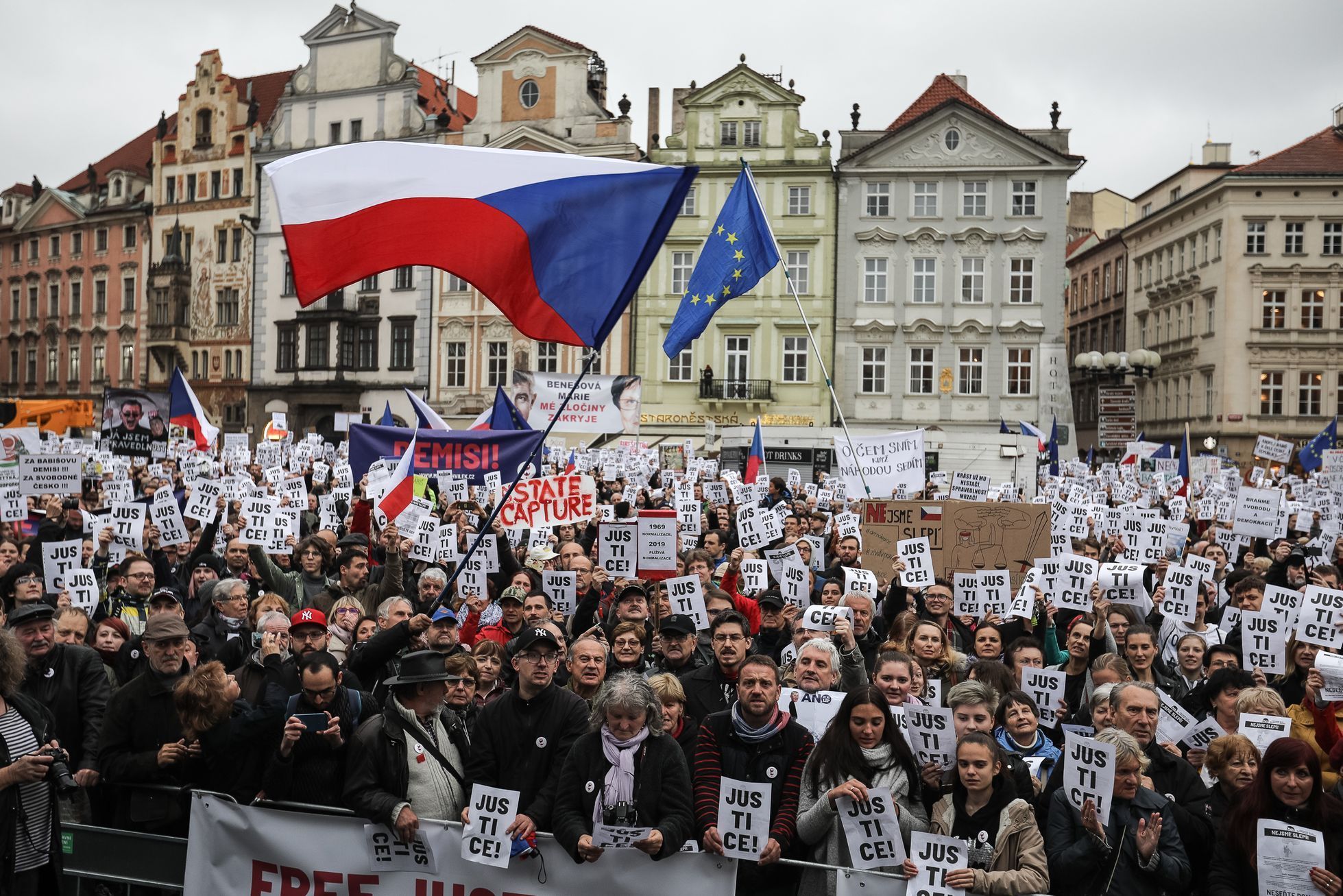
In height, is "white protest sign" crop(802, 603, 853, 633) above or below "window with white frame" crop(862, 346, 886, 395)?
below

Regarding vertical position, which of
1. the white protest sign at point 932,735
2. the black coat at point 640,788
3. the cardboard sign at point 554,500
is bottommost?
the black coat at point 640,788

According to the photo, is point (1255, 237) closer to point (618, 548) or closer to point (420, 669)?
point (618, 548)

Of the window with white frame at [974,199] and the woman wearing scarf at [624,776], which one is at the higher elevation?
the window with white frame at [974,199]

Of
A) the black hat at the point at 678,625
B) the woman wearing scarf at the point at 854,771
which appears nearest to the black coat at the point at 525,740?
the woman wearing scarf at the point at 854,771

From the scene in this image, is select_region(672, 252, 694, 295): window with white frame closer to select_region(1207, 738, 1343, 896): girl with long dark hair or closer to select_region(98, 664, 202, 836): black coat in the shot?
select_region(98, 664, 202, 836): black coat

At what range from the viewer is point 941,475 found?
2777 centimetres

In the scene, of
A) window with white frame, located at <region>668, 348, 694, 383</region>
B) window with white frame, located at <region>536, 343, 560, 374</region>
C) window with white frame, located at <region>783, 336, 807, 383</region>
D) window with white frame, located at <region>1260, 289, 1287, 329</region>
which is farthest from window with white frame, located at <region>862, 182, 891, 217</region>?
window with white frame, located at <region>1260, 289, 1287, 329</region>

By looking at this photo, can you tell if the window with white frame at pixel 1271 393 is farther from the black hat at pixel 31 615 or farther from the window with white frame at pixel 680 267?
the black hat at pixel 31 615

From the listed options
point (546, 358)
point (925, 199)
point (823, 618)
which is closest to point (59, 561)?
point (823, 618)

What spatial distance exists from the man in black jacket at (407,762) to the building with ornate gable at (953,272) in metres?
43.4

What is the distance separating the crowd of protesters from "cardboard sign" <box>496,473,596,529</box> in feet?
17.2

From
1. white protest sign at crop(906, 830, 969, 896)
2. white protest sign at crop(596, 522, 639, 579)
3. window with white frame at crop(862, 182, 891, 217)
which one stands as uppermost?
window with white frame at crop(862, 182, 891, 217)

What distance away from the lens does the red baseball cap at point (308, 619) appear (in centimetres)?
740

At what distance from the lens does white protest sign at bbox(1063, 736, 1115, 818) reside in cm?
512
